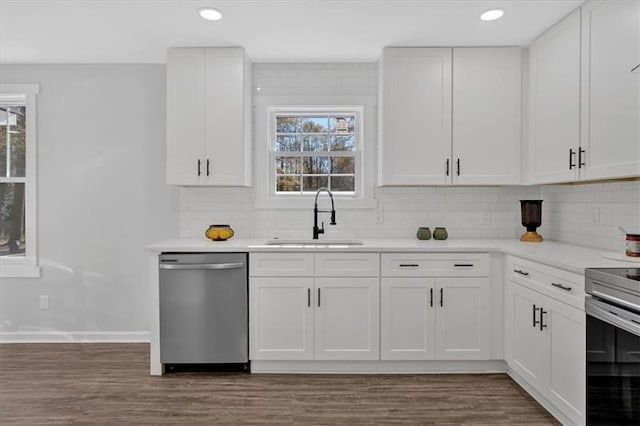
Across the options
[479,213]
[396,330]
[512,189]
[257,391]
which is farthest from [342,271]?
[512,189]

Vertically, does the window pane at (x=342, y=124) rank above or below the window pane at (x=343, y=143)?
above

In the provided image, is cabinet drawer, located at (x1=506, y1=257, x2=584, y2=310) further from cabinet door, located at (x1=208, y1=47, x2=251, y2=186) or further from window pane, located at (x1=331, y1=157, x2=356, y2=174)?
cabinet door, located at (x1=208, y1=47, x2=251, y2=186)

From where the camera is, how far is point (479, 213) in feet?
12.5

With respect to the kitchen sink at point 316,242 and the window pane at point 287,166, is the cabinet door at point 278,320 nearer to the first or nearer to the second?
the kitchen sink at point 316,242

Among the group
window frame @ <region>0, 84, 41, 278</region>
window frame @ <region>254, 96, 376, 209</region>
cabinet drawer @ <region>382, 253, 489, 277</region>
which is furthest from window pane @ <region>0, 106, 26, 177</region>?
cabinet drawer @ <region>382, 253, 489, 277</region>

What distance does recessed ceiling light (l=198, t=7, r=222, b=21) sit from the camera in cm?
282

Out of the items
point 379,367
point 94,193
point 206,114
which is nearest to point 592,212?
point 379,367

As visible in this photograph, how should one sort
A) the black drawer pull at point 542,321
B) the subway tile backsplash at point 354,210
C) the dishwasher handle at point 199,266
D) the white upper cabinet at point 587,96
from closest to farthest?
the white upper cabinet at point 587,96, the black drawer pull at point 542,321, the dishwasher handle at point 199,266, the subway tile backsplash at point 354,210

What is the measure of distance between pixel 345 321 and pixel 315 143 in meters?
1.64

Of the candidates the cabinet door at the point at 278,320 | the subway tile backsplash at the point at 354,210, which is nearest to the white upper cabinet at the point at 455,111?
the subway tile backsplash at the point at 354,210

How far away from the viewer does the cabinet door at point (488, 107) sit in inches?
136

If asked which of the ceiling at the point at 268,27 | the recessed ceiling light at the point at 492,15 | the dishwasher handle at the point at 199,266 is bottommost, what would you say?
the dishwasher handle at the point at 199,266

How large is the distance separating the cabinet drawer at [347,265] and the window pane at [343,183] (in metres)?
0.95

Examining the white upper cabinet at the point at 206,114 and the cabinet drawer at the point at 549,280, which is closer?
the cabinet drawer at the point at 549,280
